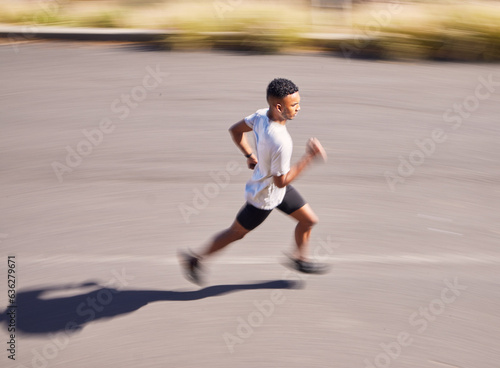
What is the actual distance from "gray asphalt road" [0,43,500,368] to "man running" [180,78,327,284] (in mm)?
280

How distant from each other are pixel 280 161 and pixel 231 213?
1.96 metres

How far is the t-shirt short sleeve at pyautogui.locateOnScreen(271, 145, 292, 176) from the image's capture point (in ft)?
13.5

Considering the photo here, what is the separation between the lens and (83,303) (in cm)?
483

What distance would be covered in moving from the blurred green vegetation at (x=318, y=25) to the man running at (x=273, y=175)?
4.99 m

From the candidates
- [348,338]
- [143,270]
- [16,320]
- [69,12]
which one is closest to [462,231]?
[348,338]

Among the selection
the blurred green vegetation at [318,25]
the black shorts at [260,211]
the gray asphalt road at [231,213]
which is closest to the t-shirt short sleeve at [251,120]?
the black shorts at [260,211]

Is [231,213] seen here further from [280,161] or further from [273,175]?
[280,161]

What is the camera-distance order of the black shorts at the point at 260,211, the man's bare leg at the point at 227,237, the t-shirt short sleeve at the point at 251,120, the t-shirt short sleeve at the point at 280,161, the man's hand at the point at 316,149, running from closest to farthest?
the man's hand at the point at 316,149, the t-shirt short sleeve at the point at 280,161, the t-shirt short sleeve at the point at 251,120, the black shorts at the point at 260,211, the man's bare leg at the point at 227,237

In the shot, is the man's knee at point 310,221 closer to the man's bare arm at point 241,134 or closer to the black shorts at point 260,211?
the black shorts at point 260,211

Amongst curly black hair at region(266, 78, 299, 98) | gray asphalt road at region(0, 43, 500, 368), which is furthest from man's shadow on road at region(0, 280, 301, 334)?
curly black hair at region(266, 78, 299, 98)

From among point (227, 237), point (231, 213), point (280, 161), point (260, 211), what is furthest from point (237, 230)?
point (231, 213)

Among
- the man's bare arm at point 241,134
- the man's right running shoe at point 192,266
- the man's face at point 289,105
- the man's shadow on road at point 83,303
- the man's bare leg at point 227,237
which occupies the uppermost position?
the man's face at point 289,105

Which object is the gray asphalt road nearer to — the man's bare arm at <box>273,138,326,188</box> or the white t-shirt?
the white t-shirt

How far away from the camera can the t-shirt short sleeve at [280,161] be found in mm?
4125
